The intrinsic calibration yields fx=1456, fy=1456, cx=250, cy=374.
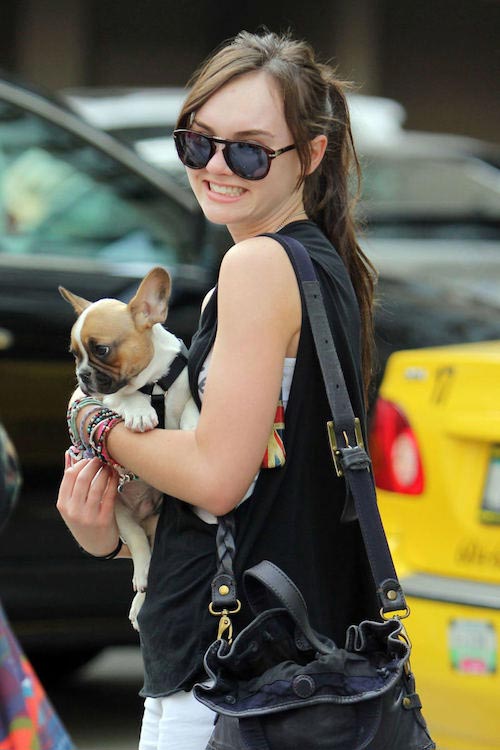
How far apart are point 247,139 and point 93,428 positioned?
1.62 ft

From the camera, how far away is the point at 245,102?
2205 mm

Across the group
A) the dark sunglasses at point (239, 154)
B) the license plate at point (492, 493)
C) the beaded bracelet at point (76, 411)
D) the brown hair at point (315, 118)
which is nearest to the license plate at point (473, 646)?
the license plate at point (492, 493)

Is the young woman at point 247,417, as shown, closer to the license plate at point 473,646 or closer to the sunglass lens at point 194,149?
the sunglass lens at point 194,149

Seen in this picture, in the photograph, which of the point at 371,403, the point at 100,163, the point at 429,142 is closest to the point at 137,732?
the point at 371,403

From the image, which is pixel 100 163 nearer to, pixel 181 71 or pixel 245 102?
pixel 245 102

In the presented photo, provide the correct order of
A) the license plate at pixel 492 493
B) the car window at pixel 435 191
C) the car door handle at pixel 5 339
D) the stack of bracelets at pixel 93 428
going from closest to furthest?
1. the stack of bracelets at pixel 93 428
2. the license plate at pixel 492 493
3. the car door handle at pixel 5 339
4. the car window at pixel 435 191

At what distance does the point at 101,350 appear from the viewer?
219 cm

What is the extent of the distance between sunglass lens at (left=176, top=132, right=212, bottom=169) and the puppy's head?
0.18 metres

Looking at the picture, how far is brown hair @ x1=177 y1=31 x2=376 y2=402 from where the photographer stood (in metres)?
2.23

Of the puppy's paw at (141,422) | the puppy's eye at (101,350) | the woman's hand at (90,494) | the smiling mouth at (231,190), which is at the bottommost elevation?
the woman's hand at (90,494)

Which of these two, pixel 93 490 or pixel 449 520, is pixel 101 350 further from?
pixel 449 520

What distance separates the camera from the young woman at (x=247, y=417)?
2.10 m

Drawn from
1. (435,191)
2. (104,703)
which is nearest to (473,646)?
(104,703)

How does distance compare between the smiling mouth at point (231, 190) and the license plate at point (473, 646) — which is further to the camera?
the license plate at point (473, 646)
